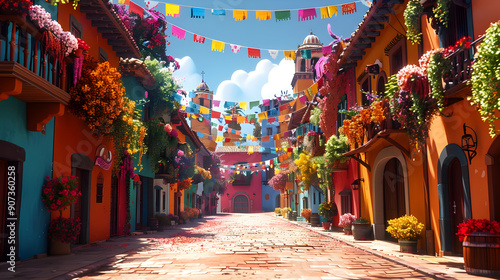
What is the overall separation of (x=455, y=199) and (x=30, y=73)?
10270 mm

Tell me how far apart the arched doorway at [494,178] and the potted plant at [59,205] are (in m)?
9.99

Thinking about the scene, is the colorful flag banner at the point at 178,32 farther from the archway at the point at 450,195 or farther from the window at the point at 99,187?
the archway at the point at 450,195

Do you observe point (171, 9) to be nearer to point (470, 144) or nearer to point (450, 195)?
point (470, 144)

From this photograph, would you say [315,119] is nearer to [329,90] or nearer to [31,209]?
[329,90]

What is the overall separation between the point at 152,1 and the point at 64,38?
367 cm

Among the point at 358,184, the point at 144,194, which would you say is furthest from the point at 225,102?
the point at 358,184

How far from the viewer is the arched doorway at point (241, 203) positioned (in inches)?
2921

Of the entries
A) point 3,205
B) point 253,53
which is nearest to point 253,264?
point 3,205

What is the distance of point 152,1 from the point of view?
14.6 metres

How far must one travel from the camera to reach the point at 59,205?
12406mm

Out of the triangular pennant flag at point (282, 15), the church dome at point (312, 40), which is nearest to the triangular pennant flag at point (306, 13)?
the triangular pennant flag at point (282, 15)

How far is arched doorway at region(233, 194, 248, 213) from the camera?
74.2 meters

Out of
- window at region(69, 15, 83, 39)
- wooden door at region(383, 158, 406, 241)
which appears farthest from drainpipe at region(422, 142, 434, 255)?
window at region(69, 15, 83, 39)

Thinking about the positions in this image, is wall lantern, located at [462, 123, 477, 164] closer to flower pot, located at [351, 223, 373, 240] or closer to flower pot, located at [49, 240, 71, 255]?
flower pot, located at [351, 223, 373, 240]
